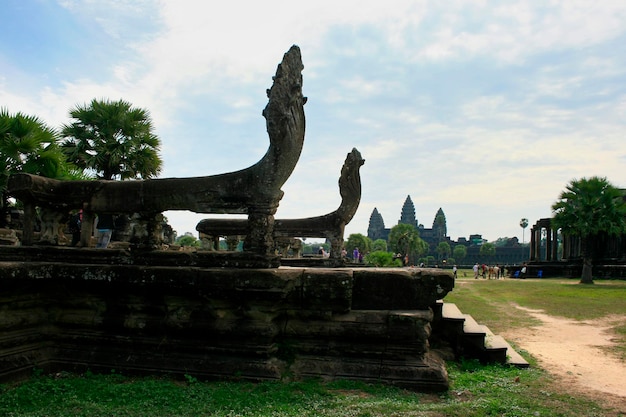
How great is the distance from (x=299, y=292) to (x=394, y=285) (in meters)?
0.87

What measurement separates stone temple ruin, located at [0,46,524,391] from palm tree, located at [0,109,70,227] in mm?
5341

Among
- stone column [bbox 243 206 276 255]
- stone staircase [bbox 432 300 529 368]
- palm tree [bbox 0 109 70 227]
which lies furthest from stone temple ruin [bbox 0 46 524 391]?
palm tree [bbox 0 109 70 227]

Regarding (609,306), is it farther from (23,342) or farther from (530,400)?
(23,342)

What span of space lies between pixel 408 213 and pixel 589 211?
418ft

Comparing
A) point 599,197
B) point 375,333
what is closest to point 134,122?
point 375,333

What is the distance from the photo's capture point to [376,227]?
159875 millimetres

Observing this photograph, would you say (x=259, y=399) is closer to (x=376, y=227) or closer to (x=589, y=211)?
(x=589, y=211)

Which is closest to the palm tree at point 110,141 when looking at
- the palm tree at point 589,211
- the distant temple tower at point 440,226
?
the palm tree at point 589,211

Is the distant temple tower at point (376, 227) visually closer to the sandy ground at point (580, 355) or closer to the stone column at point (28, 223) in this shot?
the sandy ground at point (580, 355)

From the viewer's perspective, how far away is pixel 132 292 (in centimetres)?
423

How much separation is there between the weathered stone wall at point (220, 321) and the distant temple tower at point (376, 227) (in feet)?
508

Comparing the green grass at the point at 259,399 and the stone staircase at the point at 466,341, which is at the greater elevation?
the stone staircase at the point at 466,341

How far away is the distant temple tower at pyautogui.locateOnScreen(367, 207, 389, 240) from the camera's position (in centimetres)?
15862

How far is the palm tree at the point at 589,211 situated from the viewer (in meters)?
27.1
